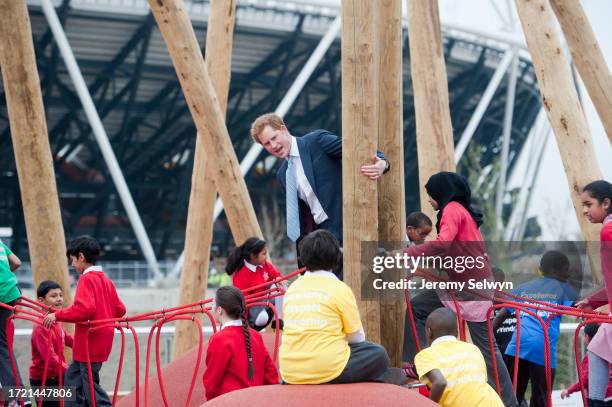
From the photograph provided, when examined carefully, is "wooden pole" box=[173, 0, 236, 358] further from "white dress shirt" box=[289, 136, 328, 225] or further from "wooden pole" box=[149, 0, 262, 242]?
"white dress shirt" box=[289, 136, 328, 225]

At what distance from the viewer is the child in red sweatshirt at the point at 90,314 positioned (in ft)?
22.5

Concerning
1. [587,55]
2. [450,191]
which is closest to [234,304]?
[450,191]

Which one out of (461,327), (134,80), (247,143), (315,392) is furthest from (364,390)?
(247,143)

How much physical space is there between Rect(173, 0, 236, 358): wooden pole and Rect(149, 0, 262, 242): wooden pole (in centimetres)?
109

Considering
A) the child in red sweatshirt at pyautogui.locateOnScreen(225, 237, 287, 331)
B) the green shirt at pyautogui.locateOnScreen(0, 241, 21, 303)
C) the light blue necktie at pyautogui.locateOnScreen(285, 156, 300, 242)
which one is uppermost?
the light blue necktie at pyautogui.locateOnScreen(285, 156, 300, 242)

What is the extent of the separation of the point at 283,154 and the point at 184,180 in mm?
31068

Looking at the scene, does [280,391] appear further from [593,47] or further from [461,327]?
[593,47]

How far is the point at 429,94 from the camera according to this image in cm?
909

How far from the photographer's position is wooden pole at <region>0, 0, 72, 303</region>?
8.15m

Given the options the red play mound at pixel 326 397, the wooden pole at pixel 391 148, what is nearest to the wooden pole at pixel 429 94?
the wooden pole at pixel 391 148

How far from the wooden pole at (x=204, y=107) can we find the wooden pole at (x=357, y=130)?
2.90 meters

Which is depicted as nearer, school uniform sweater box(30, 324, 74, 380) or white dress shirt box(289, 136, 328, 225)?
white dress shirt box(289, 136, 328, 225)

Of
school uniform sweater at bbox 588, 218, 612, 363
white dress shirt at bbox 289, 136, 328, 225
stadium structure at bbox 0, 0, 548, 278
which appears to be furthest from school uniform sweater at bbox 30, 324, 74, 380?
stadium structure at bbox 0, 0, 548, 278

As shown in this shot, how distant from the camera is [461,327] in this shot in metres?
6.29
